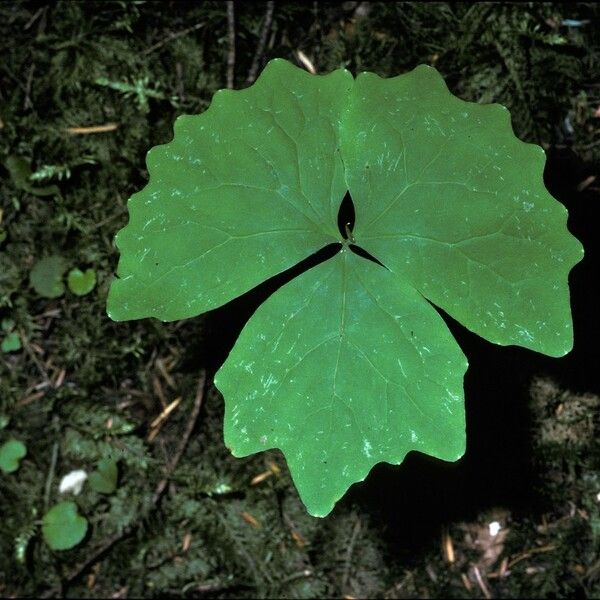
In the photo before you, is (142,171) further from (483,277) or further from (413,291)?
(483,277)

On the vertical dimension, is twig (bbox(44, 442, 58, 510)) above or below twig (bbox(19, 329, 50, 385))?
below

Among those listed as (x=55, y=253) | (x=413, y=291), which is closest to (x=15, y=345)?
(x=55, y=253)

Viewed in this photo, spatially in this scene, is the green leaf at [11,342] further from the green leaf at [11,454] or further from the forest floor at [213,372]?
the green leaf at [11,454]

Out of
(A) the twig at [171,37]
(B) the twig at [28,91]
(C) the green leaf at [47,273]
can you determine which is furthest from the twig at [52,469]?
(A) the twig at [171,37]

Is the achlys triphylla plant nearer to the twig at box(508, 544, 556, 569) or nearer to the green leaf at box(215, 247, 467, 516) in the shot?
the green leaf at box(215, 247, 467, 516)

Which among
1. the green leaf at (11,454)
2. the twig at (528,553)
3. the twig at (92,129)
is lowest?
the green leaf at (11,454)

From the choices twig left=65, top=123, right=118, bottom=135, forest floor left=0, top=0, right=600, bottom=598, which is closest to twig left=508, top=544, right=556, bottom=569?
forest floor left=0, top=0, right=600, bottom=598
